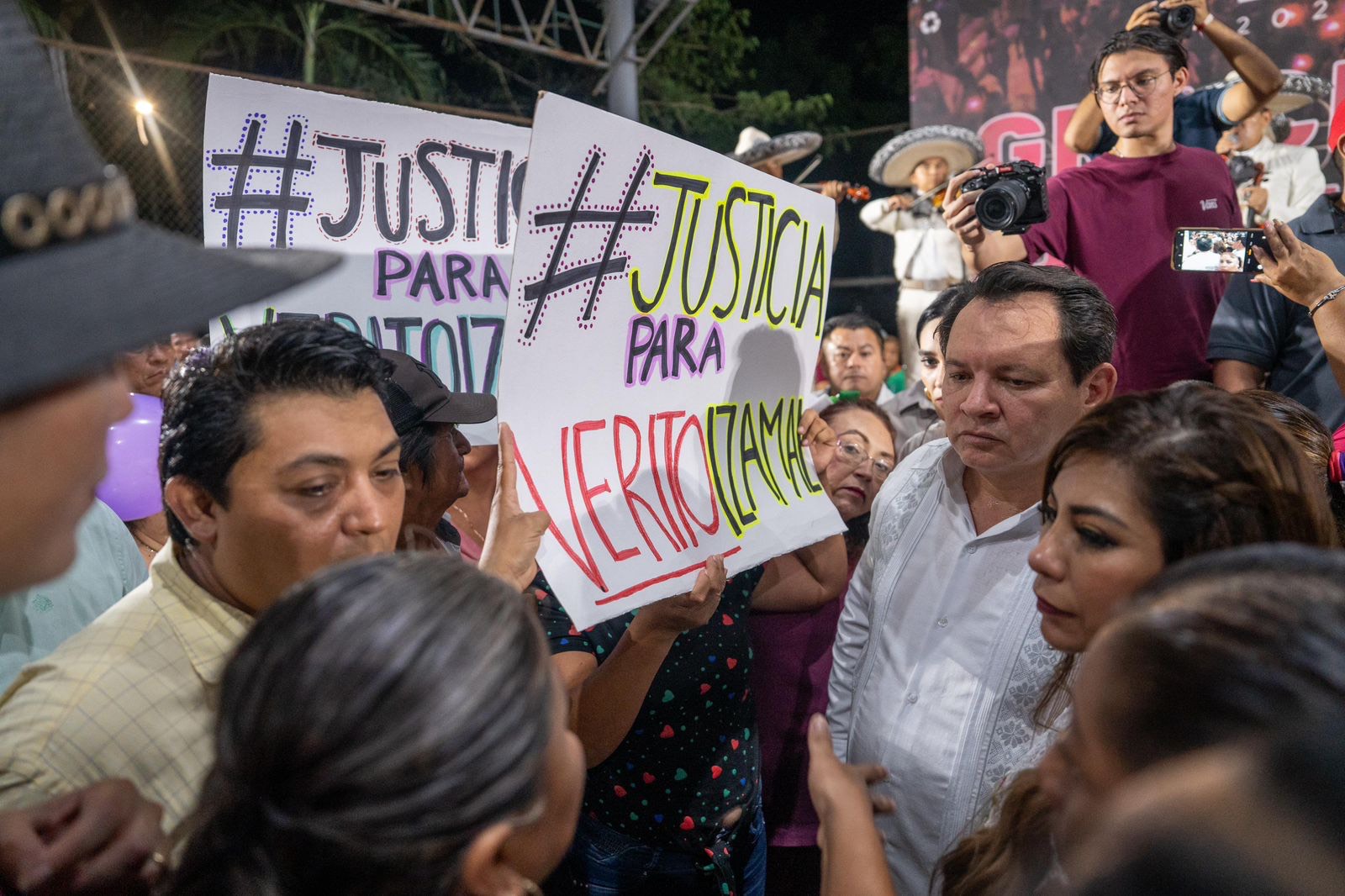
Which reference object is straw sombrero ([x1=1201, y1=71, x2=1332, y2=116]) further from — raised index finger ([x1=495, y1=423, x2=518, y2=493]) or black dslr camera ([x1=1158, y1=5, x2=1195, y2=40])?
raised index finger ([x1=495, y1=423, x2=518, y2=493])

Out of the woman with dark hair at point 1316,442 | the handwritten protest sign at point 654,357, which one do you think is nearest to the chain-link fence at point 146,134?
the handwritten protest sign at point 654,357

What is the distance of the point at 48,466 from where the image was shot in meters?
0.72

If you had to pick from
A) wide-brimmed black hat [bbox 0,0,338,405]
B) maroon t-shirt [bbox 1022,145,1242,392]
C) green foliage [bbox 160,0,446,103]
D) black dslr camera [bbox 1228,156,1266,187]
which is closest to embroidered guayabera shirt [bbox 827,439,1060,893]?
maroon t-shirt [bbox 1022,145,1242,392]

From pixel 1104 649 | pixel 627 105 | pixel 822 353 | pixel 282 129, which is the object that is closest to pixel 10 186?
pixel 1104 649

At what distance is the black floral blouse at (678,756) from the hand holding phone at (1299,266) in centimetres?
151

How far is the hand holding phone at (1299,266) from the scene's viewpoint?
2.23 m

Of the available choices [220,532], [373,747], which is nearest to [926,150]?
[220,532]

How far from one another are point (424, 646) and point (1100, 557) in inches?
35.5

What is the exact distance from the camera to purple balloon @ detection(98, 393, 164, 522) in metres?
2.50

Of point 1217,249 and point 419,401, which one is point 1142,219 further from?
point 419,401

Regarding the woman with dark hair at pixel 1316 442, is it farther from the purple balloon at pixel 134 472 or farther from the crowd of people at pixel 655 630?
the purple balloon at pixel 134 472

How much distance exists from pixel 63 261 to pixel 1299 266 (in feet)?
7.97

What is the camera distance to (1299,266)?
2.24m

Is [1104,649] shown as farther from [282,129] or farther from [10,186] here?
[282,129]
